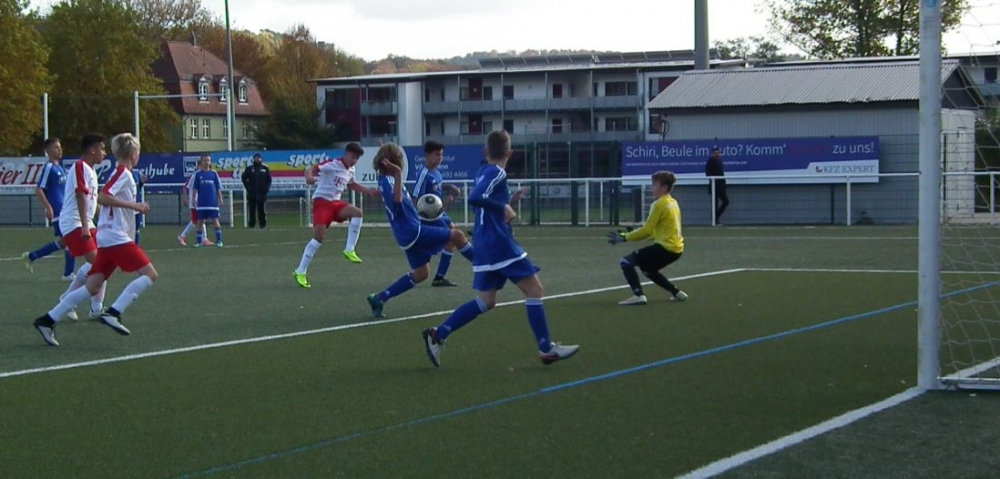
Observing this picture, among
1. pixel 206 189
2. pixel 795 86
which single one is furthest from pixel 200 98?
Result: pixel 206 189

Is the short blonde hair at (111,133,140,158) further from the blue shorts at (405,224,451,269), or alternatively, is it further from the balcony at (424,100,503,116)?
the balcony at (424,100,503,116)

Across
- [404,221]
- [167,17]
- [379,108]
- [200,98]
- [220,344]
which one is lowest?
[220,344]

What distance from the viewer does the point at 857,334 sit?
10391 millimetres

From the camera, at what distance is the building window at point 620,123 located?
8588 cm

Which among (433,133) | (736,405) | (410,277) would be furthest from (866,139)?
(433,133)

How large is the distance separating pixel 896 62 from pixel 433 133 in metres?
58.2

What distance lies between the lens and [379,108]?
89.4 m

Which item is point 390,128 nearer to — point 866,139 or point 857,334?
point 866,139

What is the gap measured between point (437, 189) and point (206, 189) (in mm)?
12947

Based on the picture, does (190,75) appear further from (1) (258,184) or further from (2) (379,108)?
(1) (258,184)

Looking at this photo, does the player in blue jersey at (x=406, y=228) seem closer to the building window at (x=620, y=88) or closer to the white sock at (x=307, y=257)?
the white sock at (x=307, y=257)

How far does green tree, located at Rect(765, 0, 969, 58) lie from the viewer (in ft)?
186

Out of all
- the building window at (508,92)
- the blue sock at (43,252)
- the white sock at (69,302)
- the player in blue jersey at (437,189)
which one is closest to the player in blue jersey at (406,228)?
the player in blue jersey at (437,189)

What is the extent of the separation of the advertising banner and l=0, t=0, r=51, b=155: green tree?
1383 inches
